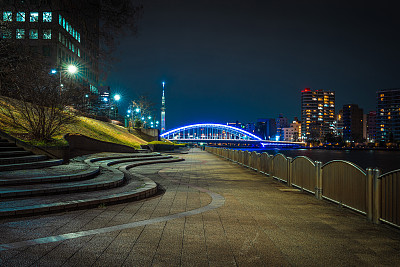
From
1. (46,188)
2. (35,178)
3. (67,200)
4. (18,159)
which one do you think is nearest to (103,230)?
(67,200)

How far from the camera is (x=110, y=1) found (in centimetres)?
1059

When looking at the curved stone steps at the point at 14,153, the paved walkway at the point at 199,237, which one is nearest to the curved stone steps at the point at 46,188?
the paved walkway at the point at 199,237

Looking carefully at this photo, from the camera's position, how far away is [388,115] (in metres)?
189

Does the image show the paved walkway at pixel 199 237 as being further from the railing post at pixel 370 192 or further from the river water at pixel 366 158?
the river water at pixel 366 158

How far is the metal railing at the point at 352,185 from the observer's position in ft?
20.1

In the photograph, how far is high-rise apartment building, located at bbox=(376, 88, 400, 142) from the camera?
183m

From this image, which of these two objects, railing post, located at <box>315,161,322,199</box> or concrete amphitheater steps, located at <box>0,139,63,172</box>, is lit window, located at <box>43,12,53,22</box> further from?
railing post, located at <box>315,161,322,199</box>

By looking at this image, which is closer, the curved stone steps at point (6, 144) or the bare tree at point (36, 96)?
the curved stone steps at point (6, 144)

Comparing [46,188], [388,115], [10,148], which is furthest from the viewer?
[388,115]

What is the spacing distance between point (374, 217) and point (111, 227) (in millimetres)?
5426

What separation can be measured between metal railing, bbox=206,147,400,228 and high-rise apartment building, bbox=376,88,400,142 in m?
201

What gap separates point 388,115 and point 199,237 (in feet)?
714

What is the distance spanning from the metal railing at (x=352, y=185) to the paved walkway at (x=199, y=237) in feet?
0.94

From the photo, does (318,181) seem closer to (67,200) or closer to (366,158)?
(67,200)
